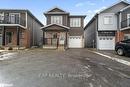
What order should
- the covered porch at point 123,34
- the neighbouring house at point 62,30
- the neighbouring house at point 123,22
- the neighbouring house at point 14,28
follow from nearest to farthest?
the neighbouring house at point 123,22, the covered porch at point 123,34, the neighbouring house at point 14,28, the neighbouring house at point 62,30

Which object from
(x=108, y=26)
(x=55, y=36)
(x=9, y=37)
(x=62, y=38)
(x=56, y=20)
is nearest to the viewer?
(x=108, y=26)

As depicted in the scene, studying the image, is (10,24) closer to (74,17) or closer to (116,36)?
(74,17)

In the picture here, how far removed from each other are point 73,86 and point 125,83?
1.93 metres

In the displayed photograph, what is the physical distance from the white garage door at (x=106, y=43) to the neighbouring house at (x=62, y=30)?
17.0 feet

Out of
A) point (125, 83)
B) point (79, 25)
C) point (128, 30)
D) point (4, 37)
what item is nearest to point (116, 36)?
point (128, 30)

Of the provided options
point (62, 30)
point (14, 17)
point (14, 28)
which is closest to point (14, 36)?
point (14, 28)

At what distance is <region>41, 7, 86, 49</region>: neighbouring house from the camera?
105 feet

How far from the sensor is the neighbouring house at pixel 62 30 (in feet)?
105

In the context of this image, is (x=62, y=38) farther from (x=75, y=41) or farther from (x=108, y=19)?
(x=108, y=19)

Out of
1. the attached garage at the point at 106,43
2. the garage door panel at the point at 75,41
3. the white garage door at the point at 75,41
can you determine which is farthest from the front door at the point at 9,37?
the attached garage at the point at 106,43

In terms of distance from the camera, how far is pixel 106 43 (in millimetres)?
30688

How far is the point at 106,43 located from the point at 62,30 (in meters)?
7.37

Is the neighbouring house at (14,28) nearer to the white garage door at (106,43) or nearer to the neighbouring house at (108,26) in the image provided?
A: the neighbouring house at (108,26)

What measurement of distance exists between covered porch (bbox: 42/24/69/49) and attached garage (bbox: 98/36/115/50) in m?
5.39
